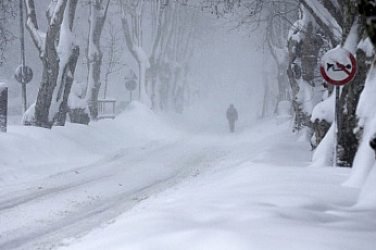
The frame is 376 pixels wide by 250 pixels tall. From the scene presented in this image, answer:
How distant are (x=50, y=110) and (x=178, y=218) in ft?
36.0

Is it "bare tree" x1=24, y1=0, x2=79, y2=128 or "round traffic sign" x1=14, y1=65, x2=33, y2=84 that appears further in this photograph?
"round traffic sign" x1=14, y1=65, x2=33, y2=84

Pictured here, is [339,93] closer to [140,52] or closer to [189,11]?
[140,52]

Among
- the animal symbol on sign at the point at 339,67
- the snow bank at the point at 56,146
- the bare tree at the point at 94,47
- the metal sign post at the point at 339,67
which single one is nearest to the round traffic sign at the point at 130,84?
the bare tree at the point at 94,47

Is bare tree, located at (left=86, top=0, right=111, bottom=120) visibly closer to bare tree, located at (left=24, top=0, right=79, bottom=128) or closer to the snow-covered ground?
bare tree, located at (left=24, top=0, right=79, bottom=128)

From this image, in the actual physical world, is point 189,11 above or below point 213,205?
above

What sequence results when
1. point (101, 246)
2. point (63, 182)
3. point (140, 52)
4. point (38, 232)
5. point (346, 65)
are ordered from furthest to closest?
point (140, 52)
point (63, 182)
point (346, 65)
point (38, 232)
point (101, 246)

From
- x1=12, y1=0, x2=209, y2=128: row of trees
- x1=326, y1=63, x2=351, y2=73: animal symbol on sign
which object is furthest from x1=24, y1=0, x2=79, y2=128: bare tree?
x1=326, y1=63, x2=351, y2=73: animal symbol on sign

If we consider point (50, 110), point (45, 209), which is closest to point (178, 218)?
point (45, 209)

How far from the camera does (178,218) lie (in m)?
4.34

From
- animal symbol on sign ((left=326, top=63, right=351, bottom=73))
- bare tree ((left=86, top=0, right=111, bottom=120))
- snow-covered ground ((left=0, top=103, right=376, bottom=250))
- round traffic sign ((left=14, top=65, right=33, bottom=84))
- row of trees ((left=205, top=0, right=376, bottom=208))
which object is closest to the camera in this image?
snow-covered ground ((left=0, top=103, right=376, bottom=250))

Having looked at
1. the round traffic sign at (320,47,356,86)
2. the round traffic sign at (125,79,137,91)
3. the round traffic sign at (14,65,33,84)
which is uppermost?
the round traffic sign at (320,47,356,86)

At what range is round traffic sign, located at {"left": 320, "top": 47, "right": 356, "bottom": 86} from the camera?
289 inches

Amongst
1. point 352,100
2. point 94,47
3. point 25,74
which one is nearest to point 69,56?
point 25,74

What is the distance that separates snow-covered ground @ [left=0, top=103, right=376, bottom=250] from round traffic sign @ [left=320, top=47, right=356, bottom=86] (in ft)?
4.75
